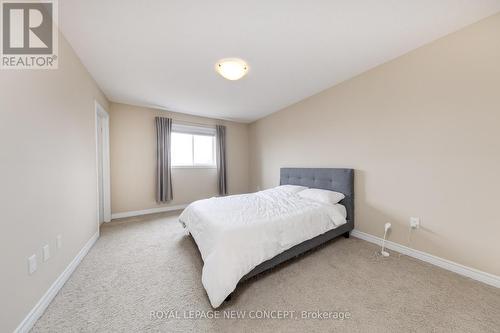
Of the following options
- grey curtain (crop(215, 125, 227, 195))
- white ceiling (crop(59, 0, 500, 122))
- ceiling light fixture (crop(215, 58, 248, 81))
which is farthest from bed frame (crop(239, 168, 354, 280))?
ceiling light fixture (crop(215, 58, 248, 81))

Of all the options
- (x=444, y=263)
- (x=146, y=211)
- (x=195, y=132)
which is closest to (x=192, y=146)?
(x=195, y=132)

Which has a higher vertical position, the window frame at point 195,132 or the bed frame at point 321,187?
the window frame at point 195,132

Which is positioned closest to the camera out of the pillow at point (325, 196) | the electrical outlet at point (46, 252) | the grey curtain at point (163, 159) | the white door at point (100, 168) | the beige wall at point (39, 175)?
the beige wall at point (39, 175)

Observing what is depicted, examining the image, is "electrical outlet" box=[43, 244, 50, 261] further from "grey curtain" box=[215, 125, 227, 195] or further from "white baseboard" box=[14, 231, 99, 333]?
"grey curtain" box=[215, 125, 227, 195]

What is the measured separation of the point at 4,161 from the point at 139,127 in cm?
294

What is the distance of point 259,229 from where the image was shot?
5.45ft

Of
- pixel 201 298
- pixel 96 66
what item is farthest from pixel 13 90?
pixel 201 298

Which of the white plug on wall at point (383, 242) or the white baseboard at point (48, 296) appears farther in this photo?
the white plug on wall at point (383, 242)

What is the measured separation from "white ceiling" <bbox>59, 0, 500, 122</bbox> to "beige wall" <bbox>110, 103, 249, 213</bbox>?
999 mm

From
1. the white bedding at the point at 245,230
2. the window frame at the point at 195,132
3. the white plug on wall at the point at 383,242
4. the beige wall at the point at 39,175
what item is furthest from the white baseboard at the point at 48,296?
the white plug on wall at the point at 383,242

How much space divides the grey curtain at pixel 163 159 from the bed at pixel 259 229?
5.12 ft

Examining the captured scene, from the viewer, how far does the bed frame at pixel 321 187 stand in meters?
1.81

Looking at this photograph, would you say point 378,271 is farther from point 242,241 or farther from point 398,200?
point 242,241

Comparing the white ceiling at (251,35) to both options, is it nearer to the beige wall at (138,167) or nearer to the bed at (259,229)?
the beige wall at (138,167)
